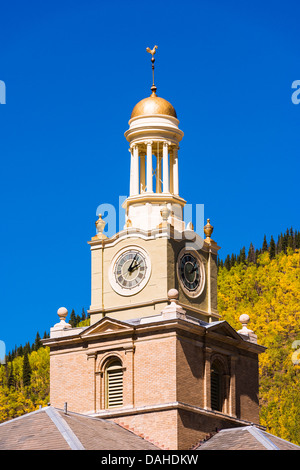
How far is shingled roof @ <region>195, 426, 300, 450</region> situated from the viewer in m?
53.6

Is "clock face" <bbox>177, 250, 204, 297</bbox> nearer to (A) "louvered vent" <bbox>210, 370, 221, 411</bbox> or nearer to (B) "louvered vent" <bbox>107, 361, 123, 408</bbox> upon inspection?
(A) "louvered vent" <bbox>210, 370, 221, 411</bbox>

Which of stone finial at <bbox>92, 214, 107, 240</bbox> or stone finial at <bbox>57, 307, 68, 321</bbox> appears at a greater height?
stone finial at <bbox>92, 214, 107, 240</bbox>

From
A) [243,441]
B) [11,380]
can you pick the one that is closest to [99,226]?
[243,441]

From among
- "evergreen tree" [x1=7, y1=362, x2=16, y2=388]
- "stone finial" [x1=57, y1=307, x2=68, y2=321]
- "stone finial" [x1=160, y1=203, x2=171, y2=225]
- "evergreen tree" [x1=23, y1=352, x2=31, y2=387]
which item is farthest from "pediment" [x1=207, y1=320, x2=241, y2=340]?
"evergreen tree" [x1=7, y1=362, x2=16, y2=388]

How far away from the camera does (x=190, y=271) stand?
59.9m

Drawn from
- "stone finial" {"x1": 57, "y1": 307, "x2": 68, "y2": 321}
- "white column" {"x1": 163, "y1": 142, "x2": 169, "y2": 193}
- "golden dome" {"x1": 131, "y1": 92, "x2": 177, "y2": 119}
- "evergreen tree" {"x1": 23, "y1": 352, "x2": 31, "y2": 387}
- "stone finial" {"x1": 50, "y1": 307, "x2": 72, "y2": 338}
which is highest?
"evergreen tree" {"x1": 23, "y1": 352, "x2": 31, "y2": 387}

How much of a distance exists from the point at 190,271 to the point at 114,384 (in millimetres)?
6630

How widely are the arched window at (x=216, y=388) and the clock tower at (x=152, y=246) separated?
9.31 ft

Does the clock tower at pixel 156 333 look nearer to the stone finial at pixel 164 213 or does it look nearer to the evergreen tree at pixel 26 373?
the stone finial at pixel 164 213

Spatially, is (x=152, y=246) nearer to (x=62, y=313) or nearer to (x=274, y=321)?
(x=62, y=313)

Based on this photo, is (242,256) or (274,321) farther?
(242,256)

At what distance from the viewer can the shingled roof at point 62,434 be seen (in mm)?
49906
